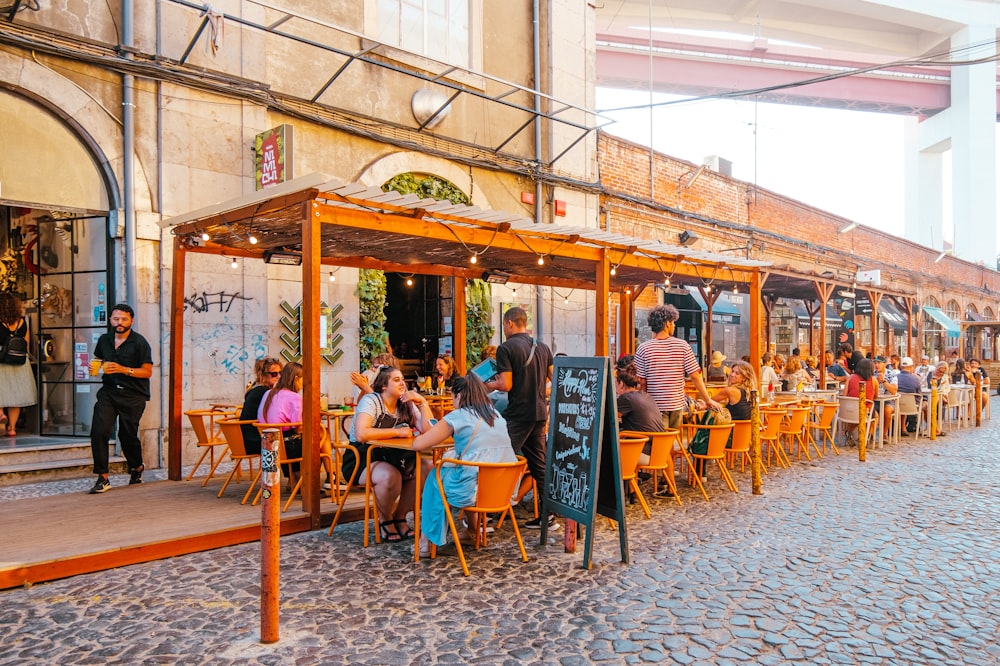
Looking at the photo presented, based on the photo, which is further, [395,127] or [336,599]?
[395,127]

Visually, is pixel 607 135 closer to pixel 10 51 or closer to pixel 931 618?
pixel 10 51

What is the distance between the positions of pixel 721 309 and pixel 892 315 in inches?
381

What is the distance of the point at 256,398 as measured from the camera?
21.3 feet

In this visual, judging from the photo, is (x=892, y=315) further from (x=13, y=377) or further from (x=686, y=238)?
(x=13, y=377)

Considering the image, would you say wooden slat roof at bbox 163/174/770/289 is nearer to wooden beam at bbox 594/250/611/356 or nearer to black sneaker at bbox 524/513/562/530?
wooden beam at bbox 594/250/611/356

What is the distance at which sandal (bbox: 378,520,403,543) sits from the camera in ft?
17.5

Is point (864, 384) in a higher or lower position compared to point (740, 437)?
higher

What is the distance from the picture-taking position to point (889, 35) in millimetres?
37406

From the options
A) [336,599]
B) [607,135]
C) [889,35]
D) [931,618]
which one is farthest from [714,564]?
[889,35]

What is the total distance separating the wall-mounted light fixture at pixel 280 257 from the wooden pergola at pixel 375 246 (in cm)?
4

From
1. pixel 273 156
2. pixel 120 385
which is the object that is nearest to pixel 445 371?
pixel 273 156

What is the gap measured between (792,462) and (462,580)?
20.6ft

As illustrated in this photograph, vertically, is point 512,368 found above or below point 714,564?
above

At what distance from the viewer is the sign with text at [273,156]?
28.0 feet
